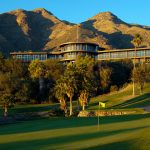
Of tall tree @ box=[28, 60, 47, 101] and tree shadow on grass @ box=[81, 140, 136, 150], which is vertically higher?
tall tree @ box=[28, 60, 47, 101]

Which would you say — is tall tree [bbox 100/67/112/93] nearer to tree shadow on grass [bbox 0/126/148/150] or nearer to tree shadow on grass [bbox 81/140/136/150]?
tree shadow on grass [bbox 0/126/148/150]

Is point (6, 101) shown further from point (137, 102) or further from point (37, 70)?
point (37, 70)

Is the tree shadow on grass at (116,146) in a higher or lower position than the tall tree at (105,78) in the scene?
lower

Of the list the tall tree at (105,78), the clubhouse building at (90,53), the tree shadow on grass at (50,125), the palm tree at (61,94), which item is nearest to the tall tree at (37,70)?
the tall tree at (105,78)

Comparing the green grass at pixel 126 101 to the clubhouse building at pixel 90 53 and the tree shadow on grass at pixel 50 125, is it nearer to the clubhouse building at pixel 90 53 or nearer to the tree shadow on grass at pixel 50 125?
the tree shadow on grass at pixel 50 125

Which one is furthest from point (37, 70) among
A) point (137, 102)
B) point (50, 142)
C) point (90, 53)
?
point (50, 142)

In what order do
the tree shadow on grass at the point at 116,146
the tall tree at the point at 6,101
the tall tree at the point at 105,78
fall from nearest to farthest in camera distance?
the tree shadow on grass at the point at 116,146 → the tall tree at the point at 6,101 → the tall tree at the point at 105,78

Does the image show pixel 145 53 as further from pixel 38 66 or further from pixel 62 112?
pixel 62 112

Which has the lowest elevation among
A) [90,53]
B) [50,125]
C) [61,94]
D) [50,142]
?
[50,125]

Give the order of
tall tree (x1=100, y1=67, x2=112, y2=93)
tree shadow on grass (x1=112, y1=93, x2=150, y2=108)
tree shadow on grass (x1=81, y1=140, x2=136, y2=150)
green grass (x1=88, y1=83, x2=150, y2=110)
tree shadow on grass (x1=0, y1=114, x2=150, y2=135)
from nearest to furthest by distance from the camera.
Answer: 1. tree shadow on grass (x1=81, y1=140, x2=136, y2=150)
2. tree shadow on grass (x1=0, y1=114, x2=150, y2=135)
3. green grass (x1=88, y1=83, x2=150, y2=110)
4. tree shadow on grass (x1=112, y1=93, x2=150, y2=108)
5. tall tree (x1=100, y1=67, x2=112, y2=93)

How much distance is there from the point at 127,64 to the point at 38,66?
29.5 meters


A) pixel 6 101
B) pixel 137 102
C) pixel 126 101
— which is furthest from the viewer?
pixel 126 101

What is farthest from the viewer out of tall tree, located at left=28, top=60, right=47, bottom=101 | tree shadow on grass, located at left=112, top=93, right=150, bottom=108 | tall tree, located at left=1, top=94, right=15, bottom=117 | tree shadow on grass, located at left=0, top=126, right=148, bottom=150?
tall tree, located at left=28, top=60, right=47, bottom=101

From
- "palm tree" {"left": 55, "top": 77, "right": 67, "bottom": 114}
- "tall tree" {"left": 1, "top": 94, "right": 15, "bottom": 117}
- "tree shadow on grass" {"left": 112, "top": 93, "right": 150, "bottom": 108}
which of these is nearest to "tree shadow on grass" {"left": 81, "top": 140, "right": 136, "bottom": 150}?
"palm tree" {"left": 55, "top": 77, "right": 67, "bottom": 114}
